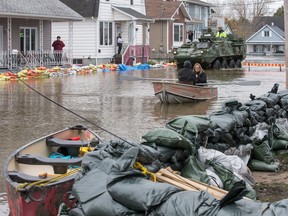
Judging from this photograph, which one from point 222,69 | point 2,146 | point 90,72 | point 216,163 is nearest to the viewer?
point 216,163

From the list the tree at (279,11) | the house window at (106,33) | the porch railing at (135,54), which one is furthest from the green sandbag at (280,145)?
the tree at (279,11)

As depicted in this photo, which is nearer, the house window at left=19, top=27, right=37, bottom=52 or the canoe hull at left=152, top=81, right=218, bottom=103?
the canoe hull at left=152, top=81, right=218, bottom=103

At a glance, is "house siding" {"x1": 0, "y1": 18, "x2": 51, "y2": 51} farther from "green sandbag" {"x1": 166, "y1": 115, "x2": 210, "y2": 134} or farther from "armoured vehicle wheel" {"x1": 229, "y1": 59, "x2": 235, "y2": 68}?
"green sandbag" {"x1": 166, "y1": 115, "x2": 210, "y2": 134}

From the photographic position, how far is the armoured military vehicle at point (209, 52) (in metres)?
34.5

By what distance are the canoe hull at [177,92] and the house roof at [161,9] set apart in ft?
118

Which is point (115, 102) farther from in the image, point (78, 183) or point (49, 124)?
point (78, 183)

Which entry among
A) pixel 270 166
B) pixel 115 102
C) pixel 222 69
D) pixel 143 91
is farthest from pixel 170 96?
pixel 222 69

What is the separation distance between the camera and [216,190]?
19.5ft

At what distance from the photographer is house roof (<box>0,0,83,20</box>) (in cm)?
2934

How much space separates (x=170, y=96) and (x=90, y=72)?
52.7 feet

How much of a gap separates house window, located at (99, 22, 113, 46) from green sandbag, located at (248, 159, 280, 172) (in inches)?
1235

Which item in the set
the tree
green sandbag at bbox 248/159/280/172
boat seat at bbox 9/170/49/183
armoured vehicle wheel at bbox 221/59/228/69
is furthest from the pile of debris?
the tree

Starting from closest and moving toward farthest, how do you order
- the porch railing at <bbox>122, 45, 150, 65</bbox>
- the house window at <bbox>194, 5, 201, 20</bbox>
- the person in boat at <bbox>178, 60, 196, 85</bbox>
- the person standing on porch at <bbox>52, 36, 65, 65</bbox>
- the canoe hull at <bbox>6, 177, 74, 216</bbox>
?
the canoe hull at <bbox>6, 177, 74, 216</bbox> < the person in boat at <bbox>178, 60, 196, 85</bbox> < the person standing on porch at <bbox>52, 36, 65, 65</bbox> < the porch railing at <bbox>122, 45, 150, 65</bbox> < the house window at <bbox>194, 5, 201, 20</bbox>

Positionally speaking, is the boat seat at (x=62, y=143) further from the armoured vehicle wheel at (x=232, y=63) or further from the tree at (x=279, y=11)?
the tree at (x=279, y=11)
